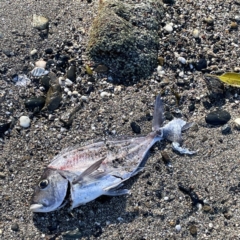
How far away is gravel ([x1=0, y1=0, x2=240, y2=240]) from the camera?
13.0 ft

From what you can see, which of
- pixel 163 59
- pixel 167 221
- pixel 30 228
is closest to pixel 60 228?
pixel 30 228

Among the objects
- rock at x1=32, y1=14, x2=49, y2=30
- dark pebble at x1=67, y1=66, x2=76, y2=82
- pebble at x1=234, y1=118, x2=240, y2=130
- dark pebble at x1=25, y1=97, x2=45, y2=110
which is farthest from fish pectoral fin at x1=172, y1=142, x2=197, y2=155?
rock at x1=32, y1=14, x2=49, y2=30

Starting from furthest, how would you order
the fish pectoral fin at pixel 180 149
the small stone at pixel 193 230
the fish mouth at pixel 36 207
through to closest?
the fish pectoral fin at pixel 180 149, the small stone at pixel 193 230, the fish mouth at pixel 36 207

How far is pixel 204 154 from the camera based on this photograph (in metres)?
4.20

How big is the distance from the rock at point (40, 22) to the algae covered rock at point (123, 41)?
0.47 meters

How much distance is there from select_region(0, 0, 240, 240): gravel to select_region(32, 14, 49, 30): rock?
4 centimetres

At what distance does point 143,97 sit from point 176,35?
2.57ft

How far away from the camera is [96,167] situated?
3.92 metres

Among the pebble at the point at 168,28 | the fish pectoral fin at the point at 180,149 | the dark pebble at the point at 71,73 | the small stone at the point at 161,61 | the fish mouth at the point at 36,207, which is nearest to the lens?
the fish mouth at the point at 36,207

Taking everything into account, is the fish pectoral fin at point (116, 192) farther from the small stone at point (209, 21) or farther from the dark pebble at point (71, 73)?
the small stone at point (209, 21)

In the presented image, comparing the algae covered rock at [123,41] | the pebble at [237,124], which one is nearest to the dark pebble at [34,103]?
the algae covered rock at [123,41]

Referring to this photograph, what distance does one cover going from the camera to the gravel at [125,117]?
13.0ft

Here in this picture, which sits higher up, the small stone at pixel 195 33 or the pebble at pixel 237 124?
the small stone at pixel 195 33

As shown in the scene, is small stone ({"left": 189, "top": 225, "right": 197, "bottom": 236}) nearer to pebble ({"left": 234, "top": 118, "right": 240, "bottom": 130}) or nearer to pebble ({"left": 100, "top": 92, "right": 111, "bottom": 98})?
pebble ({"left": 234, "top": 118, "right": 240, "bottom": 130})
